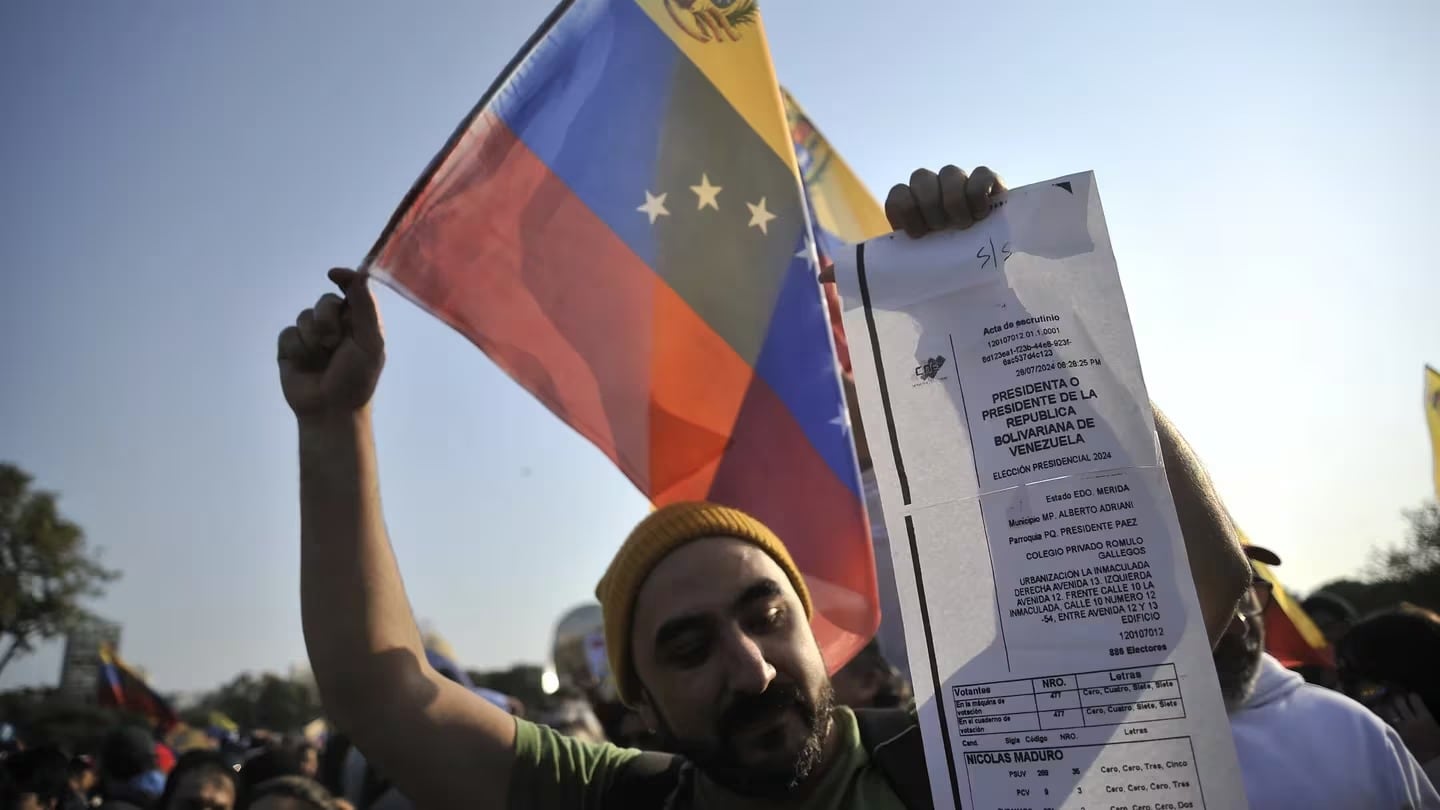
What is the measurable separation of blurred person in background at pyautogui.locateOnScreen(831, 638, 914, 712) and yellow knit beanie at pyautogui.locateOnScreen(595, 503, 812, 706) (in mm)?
1295

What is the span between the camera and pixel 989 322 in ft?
4.15

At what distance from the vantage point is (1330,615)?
5.75 m

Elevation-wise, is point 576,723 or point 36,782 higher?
point 36,782

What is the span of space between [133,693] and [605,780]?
14721mm

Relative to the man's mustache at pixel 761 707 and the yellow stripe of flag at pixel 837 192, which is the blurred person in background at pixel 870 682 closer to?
the man's mustache at pixel 761 707

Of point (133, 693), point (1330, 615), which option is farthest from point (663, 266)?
point (133, 693)

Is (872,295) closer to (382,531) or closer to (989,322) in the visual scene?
(989,322)

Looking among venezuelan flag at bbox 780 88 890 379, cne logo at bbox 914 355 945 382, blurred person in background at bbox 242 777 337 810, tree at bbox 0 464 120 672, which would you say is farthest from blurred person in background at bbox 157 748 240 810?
tree at bbox 0 464 120 672

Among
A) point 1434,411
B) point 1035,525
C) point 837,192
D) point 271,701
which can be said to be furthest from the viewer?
point 271,701

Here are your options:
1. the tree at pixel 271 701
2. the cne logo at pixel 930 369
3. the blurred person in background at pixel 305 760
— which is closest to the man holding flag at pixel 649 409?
the cne logo at pixel 930 369

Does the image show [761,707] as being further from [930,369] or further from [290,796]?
[290,796]

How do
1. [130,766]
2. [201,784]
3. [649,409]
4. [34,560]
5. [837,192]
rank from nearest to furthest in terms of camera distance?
[649,409] < [201,784] < [837,192] < [130,766] < [34,560]

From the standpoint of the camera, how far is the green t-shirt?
1700 millimetres

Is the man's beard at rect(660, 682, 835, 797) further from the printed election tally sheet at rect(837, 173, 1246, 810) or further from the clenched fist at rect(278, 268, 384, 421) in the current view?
the clenched fist at rect(278, 268, 384, 421)
